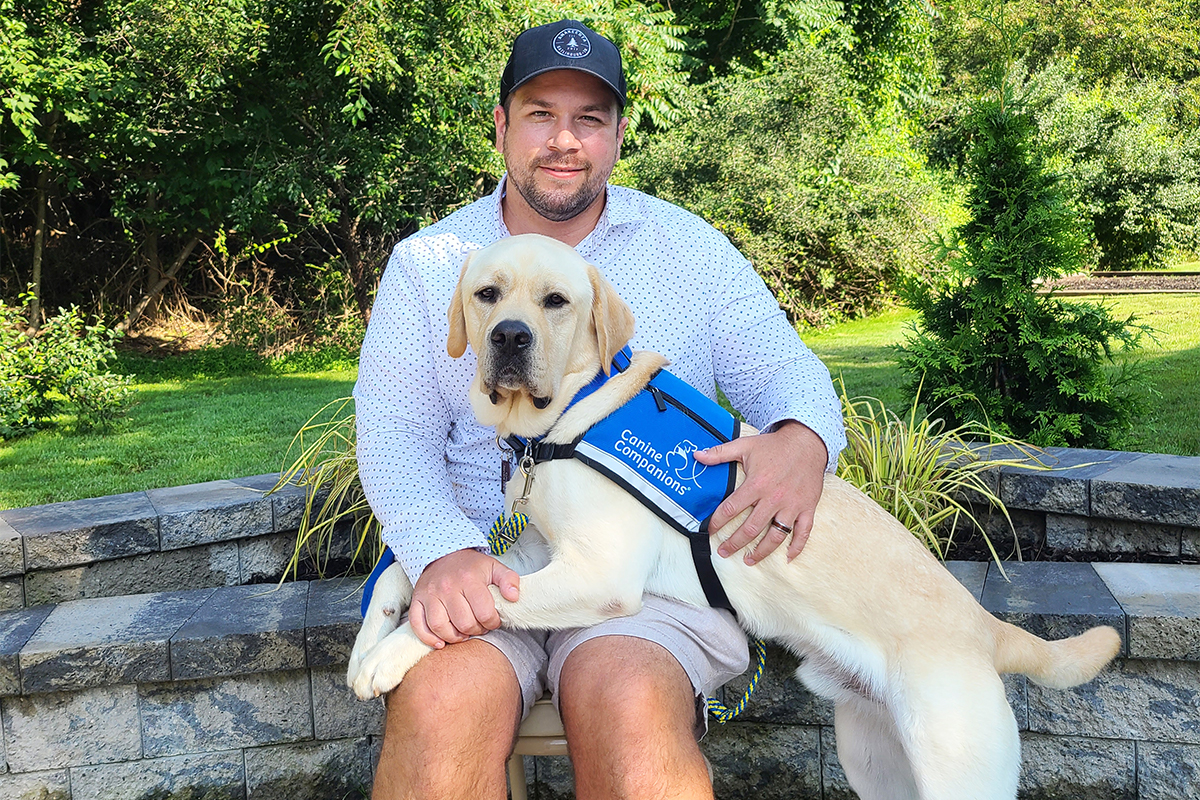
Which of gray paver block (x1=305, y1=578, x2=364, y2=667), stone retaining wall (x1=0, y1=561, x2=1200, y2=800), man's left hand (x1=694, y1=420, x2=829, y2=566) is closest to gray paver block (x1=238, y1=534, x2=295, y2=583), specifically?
stone retaining wall (x1=0, y1=561, x2=1200, y2=800)

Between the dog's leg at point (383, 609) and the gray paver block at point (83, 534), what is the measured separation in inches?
52.5

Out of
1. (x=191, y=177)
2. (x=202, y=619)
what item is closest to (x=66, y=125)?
(x=191, y=177)

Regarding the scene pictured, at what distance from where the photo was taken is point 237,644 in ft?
8.64

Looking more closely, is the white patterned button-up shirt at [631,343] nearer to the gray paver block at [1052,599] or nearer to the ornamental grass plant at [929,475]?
the gray paver block at [1052,599]

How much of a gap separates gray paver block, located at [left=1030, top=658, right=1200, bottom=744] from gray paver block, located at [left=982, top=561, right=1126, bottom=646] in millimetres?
150

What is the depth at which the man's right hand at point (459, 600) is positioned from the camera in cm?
202

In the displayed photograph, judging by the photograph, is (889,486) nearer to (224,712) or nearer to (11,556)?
(224,712)

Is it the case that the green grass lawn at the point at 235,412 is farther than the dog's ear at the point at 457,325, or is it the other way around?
the green grass lawn at the point at 235,412

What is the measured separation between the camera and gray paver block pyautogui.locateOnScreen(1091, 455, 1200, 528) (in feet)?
10.3

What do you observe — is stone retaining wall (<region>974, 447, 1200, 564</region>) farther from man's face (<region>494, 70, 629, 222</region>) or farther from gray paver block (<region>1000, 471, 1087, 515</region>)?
man's face (<region>494, 70, 629, 222</region>)

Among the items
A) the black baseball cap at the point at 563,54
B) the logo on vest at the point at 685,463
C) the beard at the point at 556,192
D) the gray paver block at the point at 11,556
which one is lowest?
the gray paver block at the point at 11,556

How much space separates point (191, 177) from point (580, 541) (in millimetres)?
9947

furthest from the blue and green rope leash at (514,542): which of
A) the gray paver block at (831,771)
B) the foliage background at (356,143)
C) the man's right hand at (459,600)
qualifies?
the foliage background at (356,143)

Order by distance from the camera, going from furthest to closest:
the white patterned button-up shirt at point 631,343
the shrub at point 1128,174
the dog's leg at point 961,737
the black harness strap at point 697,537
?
the shrub at point 1128,174, the white patterned button-up shirt at point 631,343, the black harness strap at point 697,537, the dog's leg at point 961,737
